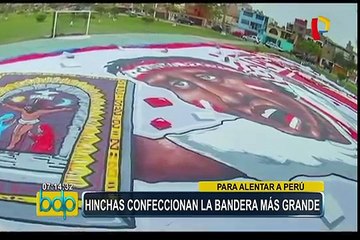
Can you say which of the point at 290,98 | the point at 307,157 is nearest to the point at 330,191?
the point at 307,157

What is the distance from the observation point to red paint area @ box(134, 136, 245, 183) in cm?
202

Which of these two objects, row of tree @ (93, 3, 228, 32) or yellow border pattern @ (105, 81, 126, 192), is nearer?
yellow border pattern @ (105, 81, 126, 192)

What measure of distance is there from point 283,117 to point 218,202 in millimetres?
369

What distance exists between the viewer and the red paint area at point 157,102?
6.89ft

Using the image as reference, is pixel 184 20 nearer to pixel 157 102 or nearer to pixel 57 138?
pixel 157 102

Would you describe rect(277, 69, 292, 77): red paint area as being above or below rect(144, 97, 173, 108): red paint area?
above

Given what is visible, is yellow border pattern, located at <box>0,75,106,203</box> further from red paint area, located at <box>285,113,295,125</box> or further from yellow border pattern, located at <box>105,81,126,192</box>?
red paint area, located at <box>285,113,295,125</box>

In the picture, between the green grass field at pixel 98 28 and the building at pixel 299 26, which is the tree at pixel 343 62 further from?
the green grass field at pixel 98 28

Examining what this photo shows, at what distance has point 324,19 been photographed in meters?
2.14

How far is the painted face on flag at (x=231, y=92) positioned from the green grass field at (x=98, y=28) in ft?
0.33

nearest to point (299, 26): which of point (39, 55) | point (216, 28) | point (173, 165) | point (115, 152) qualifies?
point (216, 28)

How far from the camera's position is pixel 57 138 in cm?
204

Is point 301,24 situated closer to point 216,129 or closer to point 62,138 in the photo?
point 216,129

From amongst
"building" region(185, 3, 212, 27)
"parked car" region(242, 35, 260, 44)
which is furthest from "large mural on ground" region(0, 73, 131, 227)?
"parked car" region(242, 35, 260, 44)
